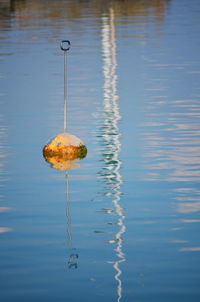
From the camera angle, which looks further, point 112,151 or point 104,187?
point 112,151

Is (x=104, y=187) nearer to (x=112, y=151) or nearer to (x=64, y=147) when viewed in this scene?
(x=112, y=151)

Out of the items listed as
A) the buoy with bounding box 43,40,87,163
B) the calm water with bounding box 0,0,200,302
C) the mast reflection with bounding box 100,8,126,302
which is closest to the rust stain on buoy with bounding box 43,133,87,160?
the buoy with bounding box 43,40,87,163

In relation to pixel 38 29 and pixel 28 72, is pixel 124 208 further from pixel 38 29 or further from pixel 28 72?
pixel 38 29

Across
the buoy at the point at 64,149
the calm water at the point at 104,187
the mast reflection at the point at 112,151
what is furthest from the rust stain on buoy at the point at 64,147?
the mast reflection at the point at 112,151

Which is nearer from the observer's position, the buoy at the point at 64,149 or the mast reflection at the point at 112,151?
the mast reflection at the point at 112,151

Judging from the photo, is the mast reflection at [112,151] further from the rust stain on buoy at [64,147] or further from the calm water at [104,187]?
the rust stain on buoy at [64,147]

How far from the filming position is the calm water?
31.1ft

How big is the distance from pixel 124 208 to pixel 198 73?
56.3 ft

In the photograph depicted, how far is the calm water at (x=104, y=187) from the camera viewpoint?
949 centimetres

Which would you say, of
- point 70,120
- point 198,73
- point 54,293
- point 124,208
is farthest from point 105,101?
point 54,293

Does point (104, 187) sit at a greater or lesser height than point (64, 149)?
greater

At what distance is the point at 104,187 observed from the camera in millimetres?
13852

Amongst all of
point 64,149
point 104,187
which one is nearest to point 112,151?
point 64,149

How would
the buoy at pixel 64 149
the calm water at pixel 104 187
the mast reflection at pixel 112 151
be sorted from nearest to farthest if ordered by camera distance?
1. the calm water at pixel 104 187
2. the mast reflection at pixel 112 151
3. the buoy at pixel 64 149
